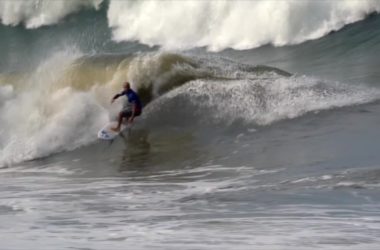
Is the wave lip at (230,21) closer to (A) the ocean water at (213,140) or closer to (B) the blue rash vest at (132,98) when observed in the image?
(A) the ocean water at (213,140)

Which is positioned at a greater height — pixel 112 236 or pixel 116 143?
pixel 116 143

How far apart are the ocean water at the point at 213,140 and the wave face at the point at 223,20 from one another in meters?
0.05

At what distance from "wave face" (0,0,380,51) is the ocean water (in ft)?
0.15

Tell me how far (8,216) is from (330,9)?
13982 mm

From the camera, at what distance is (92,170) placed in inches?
432

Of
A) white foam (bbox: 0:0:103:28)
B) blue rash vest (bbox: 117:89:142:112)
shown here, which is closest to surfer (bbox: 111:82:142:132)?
blue rash vest (bbox: 117:89:142:112)

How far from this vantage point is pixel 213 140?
11523mm

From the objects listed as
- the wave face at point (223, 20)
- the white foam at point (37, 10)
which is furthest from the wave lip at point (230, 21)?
the white foam at point (37, 10)

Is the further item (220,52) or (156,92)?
(220,52)

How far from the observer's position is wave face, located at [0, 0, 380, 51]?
19734 millimetres

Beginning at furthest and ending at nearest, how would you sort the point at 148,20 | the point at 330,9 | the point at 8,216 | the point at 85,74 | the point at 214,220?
the point at 148,20 → the point at 330,9 → the point at 85,74 → the point at 8,216 → the point at 214,220

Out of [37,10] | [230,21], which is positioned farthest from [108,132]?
[37,10]

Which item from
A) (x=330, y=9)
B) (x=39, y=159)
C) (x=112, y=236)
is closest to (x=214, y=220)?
(x=112, y=236)

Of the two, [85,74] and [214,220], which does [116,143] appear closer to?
[85,74]
